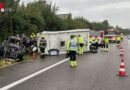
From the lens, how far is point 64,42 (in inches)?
723

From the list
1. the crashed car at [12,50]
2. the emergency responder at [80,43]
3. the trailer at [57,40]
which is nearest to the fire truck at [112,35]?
the trailer at [57,40]

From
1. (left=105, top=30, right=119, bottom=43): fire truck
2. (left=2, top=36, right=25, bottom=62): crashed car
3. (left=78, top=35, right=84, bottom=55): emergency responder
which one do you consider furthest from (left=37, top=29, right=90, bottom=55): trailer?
(left=105, top=30, right=119, bottom=43): fire truck

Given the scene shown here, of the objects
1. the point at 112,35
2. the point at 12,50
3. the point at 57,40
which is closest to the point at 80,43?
the point at 57,40

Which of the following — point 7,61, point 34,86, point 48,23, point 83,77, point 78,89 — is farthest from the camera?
point 48,23

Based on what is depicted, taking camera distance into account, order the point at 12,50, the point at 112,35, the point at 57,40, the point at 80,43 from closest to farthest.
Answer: the point at 12,50, the point at 80,43, the point at 57,40, the point at 112,35

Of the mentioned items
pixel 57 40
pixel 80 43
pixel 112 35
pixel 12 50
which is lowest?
pixel 12 50

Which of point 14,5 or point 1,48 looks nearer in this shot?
point 1,48

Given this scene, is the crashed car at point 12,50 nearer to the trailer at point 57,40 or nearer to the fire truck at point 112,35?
the trailer at point 57,40

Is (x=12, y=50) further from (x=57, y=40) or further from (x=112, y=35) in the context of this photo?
(x=112, y=35)

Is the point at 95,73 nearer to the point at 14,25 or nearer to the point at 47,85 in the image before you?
the point at 47,85

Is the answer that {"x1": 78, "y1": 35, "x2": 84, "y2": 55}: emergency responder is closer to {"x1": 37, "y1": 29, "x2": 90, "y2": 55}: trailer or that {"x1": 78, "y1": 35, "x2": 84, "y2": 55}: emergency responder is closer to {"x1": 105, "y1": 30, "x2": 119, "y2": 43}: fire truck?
{"x1": 37, "y1": 29, "x2": 90, "y2": 55}: trailer

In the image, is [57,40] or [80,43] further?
[57,40]

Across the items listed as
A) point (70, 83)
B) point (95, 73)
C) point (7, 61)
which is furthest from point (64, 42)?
point (70, 83)

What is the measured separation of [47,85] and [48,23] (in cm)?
2571
